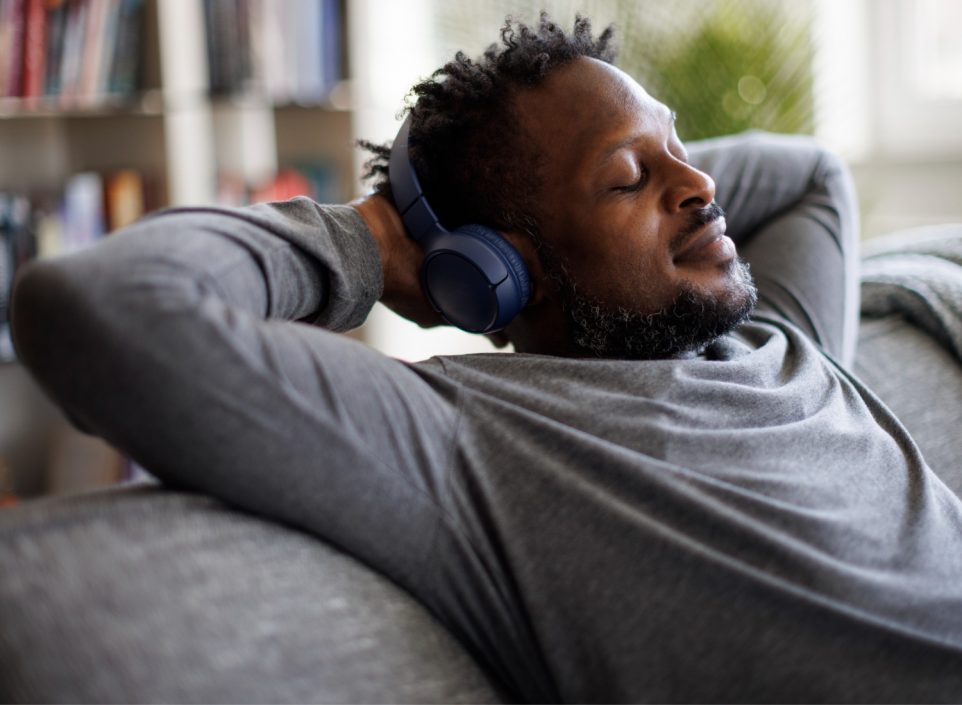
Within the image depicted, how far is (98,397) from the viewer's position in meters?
0.70

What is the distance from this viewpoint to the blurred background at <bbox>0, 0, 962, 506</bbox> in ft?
7.50

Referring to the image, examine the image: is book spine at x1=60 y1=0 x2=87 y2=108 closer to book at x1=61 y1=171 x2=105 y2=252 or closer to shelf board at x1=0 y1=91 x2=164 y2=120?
shelf board at x1=0 y1=91 x2=164 y2=120

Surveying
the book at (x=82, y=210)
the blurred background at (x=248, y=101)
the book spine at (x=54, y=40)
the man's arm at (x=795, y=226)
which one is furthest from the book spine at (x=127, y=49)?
the man's arm at (x=795, y=226)

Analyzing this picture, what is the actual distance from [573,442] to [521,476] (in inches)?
2.2

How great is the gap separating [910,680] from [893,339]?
0.73 m

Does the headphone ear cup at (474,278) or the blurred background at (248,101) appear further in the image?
the blurred background at (248,101)

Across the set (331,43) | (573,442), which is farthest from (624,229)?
(331,43)

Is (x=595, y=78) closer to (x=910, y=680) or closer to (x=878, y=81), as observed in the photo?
(x=910, y=680)

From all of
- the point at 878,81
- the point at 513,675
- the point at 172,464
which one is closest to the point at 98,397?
the point at 172,464

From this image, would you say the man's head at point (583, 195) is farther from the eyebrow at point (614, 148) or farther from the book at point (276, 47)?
the book at point (276, 47)

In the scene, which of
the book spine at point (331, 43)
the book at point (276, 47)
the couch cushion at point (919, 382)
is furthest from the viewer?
the book spine at point (331, 43)

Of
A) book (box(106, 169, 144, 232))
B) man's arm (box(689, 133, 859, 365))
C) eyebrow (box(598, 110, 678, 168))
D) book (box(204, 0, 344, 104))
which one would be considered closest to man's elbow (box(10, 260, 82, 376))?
eyebrow (box(598, 110, 678, 168))

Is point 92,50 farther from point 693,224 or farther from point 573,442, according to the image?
point 573,442

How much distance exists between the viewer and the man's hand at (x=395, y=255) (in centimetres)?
106
